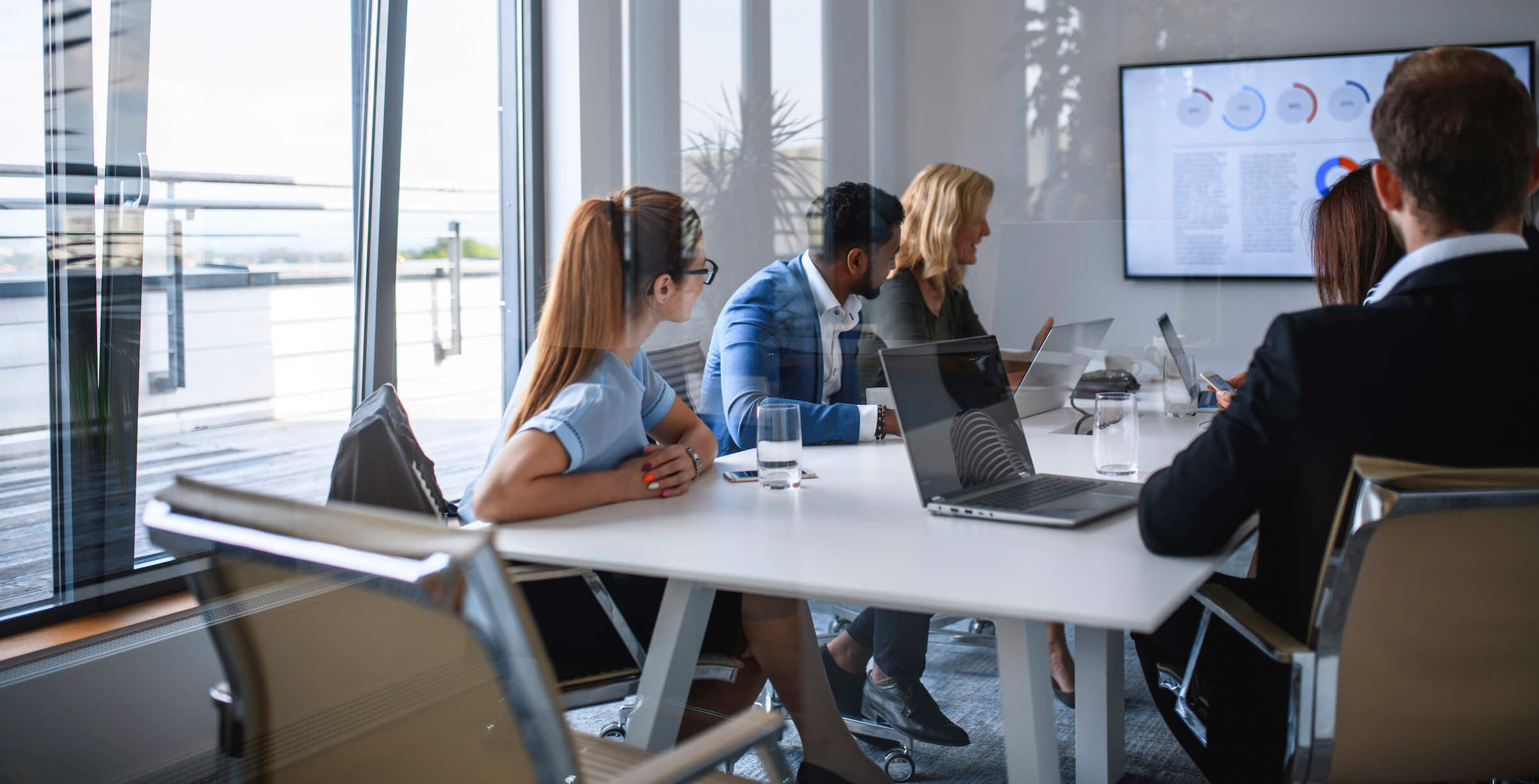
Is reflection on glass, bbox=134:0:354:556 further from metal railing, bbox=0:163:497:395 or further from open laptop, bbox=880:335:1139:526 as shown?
open laptop, bbox=880:335:1139:526

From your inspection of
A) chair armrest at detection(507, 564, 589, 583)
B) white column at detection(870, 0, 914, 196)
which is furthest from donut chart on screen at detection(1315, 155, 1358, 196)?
chair armrest at detection(507, 564, 589, 583)

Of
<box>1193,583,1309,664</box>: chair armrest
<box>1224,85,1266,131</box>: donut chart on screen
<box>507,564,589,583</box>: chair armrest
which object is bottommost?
<box>1193,583,1309,664</box>: chair armrest

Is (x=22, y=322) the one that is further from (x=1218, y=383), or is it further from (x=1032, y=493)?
(x=1218, y=383)

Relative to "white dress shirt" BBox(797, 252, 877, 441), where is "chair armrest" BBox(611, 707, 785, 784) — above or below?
below

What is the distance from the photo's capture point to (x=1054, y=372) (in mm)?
2945

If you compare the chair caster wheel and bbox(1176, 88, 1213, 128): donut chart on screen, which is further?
bbox(1176, 88, 1213, 128): donut chart on screen

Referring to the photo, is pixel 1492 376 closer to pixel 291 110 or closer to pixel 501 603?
pixel 501 603

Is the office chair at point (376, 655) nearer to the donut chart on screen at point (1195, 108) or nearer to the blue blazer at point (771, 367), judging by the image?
the blue blazer at point (771, 367)

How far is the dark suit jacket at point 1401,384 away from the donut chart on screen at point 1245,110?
8.27 ft

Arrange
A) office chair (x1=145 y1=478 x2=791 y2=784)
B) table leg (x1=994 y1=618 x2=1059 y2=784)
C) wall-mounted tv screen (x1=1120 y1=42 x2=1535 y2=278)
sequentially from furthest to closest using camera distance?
wall-mounted tv screen (x1=1120 y1=42 x2=1535 y2=278), table leg (x1=994 y1=618 x2=1059 y2=784), office chair (x1=145 y1=478 x2=791 y2=784)

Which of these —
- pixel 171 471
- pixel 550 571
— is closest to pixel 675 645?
pixel 550 571

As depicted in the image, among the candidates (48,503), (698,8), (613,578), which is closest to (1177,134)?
(698,8)

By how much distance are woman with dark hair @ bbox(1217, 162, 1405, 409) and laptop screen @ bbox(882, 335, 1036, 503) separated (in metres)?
0.83

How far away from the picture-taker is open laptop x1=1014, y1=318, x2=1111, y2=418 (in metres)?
2.85
